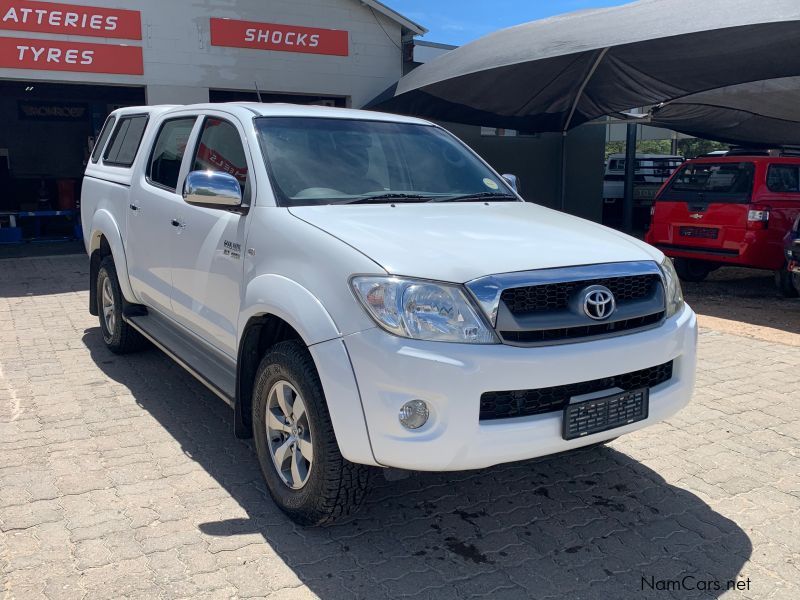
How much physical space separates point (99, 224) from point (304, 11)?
8.33 meters

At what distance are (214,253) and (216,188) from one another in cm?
45

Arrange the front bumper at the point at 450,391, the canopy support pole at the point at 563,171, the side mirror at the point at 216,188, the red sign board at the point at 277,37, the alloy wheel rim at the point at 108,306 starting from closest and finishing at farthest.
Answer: the front bumper at the point at 450,391, the side mirror at the point at 216,188, the alloy wheel rim at the point at 108,306, the red sign board at the point at 277,37, the canopy support pole at the point at 563,171

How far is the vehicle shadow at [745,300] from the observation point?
800 centimetres

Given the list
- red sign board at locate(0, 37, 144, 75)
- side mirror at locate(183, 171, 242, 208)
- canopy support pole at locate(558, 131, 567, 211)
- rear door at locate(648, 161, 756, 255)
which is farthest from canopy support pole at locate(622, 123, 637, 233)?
side mirror at locate(183, 171, 242, 208)

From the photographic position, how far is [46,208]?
16.6 metres

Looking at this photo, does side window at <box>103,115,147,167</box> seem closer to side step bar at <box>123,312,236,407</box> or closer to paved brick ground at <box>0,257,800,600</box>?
side step bar at <box>123,312,236,407</box>

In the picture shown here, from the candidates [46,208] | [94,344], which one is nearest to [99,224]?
[94,344]

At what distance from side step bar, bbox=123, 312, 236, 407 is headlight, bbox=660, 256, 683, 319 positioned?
216 cm

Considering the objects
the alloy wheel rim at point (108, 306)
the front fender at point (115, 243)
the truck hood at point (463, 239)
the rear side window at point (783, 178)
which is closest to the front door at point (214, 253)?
the truck hood at point (463, 239)

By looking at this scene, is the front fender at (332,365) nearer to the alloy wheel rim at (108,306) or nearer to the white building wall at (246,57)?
the alloy wheel rim at (108,306)

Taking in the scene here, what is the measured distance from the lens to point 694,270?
10594 mm

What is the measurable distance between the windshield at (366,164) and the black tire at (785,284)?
627cm

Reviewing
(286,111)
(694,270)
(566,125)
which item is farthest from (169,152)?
(566,125)

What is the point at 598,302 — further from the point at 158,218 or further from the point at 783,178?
the point at 783,178
